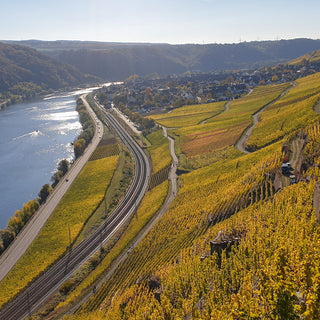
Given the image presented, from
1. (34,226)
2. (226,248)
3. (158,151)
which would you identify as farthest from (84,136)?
(226,248)

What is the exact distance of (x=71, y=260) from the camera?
5544 centimetres

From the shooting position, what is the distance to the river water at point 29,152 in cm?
9235

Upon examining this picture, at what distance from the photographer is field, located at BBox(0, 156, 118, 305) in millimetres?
51375

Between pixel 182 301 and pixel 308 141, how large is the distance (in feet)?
147

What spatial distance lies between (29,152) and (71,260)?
88286 mm

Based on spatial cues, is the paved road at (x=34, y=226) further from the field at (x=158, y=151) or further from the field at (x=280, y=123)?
the field at (x=280, y=123)

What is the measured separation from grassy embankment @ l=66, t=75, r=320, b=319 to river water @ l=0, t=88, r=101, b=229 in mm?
50486

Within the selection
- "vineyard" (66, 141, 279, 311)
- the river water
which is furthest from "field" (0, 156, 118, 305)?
the river water

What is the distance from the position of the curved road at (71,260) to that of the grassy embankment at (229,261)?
994 centimetres

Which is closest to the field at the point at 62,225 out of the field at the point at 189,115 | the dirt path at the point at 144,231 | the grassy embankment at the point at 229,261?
the dirt path at the point at 144,231

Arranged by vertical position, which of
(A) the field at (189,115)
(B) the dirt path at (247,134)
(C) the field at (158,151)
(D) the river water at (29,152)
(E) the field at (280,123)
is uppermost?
(E) the field at (280,123)

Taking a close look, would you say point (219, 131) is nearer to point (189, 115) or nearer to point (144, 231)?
point (189, 115)

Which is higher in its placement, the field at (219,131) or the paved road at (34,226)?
the field at (219,131)

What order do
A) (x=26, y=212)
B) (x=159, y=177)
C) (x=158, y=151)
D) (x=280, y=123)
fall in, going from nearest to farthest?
(x=26, y=212)
(x=159, y=177)
(x=280, y=123)
(x=158, y=151)
